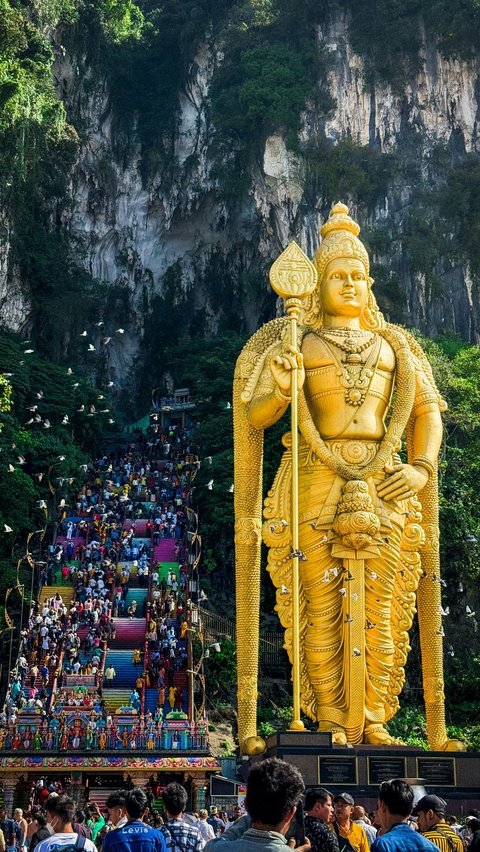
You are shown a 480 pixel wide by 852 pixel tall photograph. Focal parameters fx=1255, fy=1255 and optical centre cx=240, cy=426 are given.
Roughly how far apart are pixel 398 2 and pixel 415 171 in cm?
492

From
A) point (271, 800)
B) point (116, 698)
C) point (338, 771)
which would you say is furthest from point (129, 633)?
point (271, 800)

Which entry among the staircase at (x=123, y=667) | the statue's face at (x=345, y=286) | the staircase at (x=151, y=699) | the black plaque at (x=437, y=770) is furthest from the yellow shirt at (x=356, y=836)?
the staircase at (x=123, y=667)

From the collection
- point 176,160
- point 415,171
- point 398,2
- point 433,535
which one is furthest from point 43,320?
point 433,535

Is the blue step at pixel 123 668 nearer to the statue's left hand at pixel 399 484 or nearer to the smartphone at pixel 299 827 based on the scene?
the statue's left hand at pixel 399 484

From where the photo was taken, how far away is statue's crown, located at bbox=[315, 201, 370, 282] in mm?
12070

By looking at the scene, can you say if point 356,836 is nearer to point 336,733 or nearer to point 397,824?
point 397,824

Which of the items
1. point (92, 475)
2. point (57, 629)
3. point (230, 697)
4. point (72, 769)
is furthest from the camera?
point (92, 475)

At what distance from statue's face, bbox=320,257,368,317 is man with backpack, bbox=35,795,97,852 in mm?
7960

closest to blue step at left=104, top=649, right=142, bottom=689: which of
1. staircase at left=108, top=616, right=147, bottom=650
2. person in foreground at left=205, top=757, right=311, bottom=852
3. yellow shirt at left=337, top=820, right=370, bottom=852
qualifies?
staircase at left=108, top=616, right=147, bottom=650

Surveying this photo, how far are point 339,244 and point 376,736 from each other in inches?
181

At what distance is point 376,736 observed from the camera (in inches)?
431

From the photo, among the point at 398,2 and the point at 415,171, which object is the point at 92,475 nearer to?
the point at 415,171

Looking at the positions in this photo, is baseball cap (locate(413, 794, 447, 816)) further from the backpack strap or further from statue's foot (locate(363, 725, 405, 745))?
statue's foot (locate(363, 725, 405, 745))

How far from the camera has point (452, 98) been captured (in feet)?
119
